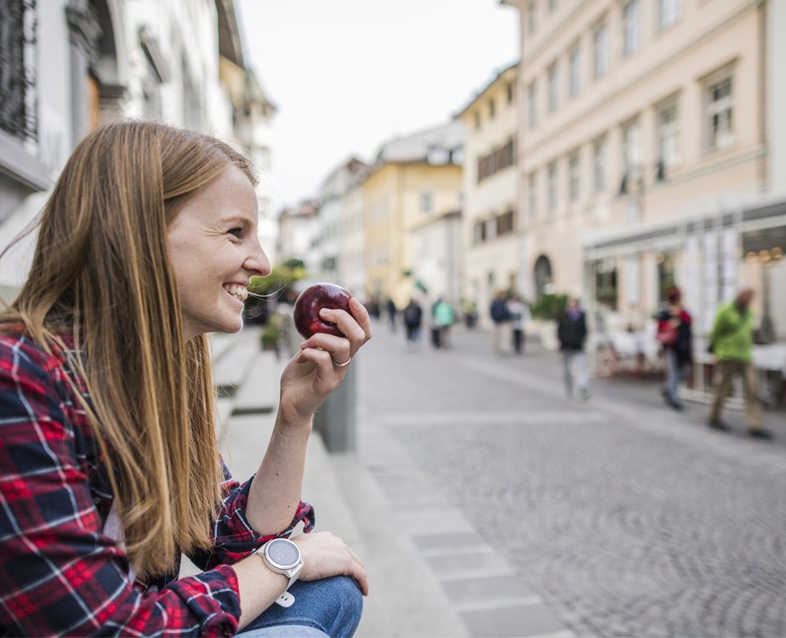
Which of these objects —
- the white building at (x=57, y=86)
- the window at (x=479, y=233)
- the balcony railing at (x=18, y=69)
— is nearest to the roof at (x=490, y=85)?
the window at (x=479, y=233)

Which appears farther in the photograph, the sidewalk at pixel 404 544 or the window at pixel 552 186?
the window at pixel 552 186

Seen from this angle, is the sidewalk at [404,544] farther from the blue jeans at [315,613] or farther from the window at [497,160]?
the window at [497,160]

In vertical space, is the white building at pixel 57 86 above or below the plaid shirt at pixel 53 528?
above

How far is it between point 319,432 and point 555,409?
173 inches

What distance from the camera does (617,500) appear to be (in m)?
4.95

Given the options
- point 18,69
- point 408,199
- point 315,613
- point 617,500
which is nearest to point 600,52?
point 617,500

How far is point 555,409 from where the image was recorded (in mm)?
9266

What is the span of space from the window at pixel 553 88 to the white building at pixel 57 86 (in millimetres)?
18330

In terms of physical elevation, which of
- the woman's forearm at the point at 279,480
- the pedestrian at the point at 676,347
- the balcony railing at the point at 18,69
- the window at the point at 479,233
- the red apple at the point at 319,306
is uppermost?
the window at the point at 479,233

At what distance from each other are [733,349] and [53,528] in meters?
8.29

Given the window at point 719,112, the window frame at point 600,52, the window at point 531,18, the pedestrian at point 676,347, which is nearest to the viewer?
the pedestrian at point 676,347

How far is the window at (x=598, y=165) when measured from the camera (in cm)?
2034

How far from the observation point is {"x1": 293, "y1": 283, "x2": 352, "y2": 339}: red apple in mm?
1367

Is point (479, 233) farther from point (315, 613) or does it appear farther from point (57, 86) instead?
point (315, 613)
